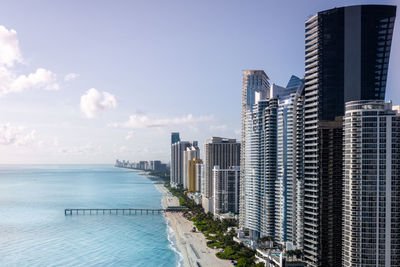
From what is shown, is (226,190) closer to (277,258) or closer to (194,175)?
(277,258)

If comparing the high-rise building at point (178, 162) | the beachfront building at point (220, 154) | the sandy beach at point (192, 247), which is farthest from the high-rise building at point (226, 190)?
the high-rise building at point (178, 162)

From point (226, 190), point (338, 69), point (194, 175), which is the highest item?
point (338, 69)

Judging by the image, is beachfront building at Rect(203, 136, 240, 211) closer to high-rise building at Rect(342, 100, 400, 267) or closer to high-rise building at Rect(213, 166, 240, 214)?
high-rise building at Rect(213, 166, 240, 214)

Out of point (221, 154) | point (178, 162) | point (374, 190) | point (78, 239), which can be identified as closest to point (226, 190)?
point (221, 154)

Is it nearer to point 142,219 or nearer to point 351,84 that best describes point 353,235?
point 351,84

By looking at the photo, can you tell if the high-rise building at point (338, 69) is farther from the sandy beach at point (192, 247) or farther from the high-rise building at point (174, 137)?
the high-rise building at point (174, 137)

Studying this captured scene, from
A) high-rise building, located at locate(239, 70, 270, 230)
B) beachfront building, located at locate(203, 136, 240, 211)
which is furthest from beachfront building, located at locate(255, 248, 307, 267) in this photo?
beachfront building, located at locate(203, 136, 240, 211)
